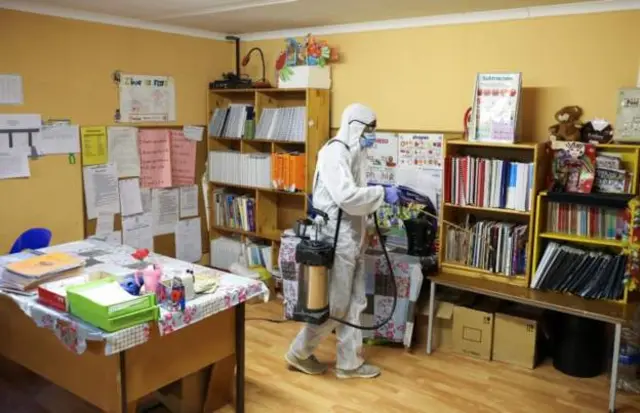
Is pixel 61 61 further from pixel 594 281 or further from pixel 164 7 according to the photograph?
pixel 594 281

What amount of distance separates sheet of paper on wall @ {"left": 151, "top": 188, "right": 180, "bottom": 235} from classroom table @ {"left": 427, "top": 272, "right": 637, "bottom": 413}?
2.37 metres

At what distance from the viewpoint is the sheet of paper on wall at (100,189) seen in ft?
14.0

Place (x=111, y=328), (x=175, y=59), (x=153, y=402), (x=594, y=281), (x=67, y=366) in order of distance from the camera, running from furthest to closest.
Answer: (x=175, y=59) → (x=594, y=281) → (x=153, y=402) → (x=67, y=366) → (x=111, y=328)

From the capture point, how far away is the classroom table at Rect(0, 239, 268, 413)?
2.26 metres

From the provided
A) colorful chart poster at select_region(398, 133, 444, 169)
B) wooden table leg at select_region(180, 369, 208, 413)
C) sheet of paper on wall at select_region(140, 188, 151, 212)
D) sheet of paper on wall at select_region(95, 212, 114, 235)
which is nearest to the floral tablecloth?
wooden table leg at select_region(180, 369, 208, 413)

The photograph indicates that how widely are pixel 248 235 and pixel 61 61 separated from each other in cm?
200

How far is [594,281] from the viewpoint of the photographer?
334 centimetres

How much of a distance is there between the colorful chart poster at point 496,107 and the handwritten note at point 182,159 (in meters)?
2.47

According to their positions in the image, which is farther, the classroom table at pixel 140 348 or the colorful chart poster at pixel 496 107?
the colorful chart poster at pixel 496 107

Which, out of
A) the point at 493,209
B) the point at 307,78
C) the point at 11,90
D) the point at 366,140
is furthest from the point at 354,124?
the point at 11,90

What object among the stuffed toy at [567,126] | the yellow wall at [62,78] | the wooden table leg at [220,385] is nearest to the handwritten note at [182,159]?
the yellow wall at [62,78]

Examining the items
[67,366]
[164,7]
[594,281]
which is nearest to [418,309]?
A: [594,281]

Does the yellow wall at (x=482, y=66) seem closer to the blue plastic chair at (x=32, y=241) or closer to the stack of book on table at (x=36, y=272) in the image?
the blue plastic chair at (x=32, y=241)

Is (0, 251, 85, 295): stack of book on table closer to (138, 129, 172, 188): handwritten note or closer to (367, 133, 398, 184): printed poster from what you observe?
(138, 129, 172, 188): handwritten note
